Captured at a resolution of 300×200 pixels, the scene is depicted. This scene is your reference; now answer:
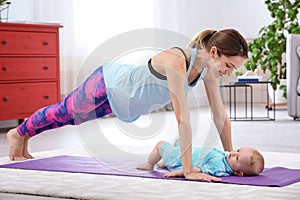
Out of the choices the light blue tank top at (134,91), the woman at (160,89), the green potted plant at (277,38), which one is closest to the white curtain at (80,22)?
the green potted plant at (277,38)

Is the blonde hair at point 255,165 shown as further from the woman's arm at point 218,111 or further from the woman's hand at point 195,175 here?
the woman's arm at point 218,111

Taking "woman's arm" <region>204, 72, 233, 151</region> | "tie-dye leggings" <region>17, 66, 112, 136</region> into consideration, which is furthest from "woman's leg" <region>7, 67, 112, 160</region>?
"woman's arm" <region>204, 72, 233, 151</region>

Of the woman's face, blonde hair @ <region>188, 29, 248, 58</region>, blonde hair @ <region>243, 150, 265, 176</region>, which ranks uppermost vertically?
blonde hair @ <region>188, 29, 248, 58</region>

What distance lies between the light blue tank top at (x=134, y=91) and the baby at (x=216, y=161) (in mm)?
177

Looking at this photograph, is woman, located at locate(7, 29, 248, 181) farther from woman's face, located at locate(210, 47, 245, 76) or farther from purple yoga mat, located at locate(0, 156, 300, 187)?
purple yoga mat, located at locate(0, 156, 300, 187)

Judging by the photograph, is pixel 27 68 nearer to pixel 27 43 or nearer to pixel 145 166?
pixel 27 43

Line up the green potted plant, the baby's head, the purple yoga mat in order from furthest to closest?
the green potted plant → the baby's head → the purple yoga mat

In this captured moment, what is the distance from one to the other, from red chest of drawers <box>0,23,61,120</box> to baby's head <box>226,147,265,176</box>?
2418 millimetres

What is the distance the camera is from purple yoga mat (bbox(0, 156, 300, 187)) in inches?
98.9

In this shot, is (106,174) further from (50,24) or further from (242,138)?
(50,24)

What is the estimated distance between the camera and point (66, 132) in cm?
477

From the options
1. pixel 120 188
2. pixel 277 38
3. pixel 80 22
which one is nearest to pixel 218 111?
pixel 120 188

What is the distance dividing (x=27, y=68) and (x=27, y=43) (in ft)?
0.58

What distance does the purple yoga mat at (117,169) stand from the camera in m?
2.51
